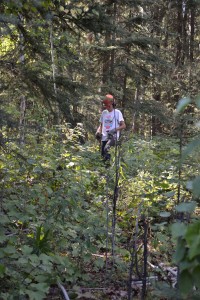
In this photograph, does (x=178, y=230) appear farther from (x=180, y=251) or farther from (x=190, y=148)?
(x=190, y=148)

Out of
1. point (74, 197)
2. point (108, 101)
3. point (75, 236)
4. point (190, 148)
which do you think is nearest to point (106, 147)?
point (108, 101)

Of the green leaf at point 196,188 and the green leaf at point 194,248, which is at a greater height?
the green leaf at point 196,188

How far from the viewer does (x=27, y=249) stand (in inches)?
122

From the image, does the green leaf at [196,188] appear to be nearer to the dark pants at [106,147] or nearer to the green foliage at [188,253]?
the green foliage at [188,253]

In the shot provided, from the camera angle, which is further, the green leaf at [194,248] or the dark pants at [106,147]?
the dark pants at [106,147]

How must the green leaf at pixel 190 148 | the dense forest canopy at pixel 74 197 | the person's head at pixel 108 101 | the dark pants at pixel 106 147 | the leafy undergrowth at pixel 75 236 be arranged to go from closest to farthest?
the green leaf at pixel 190 148, the dense forest canopy at pixel 74 197, the leafy undergrowth at pixel 75 236, the person's head at pixel 108 101, the dark pants at pixel 106 147

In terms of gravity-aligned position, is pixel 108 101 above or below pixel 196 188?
above

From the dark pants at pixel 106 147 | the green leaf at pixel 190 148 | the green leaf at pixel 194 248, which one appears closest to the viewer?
the green leaf at pixel 194 248

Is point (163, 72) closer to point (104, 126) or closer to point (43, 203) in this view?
point (104, 126)

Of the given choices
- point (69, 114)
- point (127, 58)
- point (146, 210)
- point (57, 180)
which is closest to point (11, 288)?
point (57, 180)

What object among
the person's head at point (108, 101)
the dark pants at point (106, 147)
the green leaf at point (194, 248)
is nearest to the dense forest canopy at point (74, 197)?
the green leaf at point (194, 248)

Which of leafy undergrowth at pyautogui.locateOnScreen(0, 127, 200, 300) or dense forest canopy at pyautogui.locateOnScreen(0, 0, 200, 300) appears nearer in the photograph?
dense forest canopy at pyautogui.locateOnScreen(0, 0, 200, 300)

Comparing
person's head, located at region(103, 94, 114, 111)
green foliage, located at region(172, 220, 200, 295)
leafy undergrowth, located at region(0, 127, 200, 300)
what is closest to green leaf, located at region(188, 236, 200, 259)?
green foliage, located at region(172, 220, 200, 295)

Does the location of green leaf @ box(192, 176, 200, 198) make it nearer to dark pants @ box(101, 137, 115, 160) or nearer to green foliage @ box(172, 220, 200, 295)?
green foliage @ box(172, 220, 200, 295)
